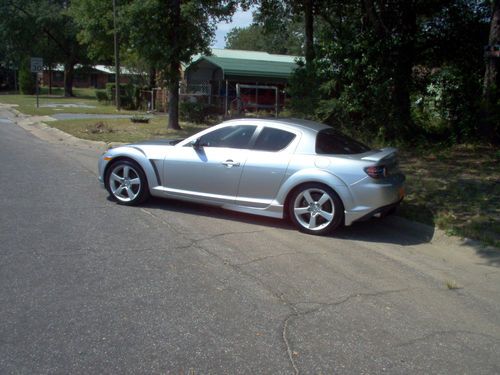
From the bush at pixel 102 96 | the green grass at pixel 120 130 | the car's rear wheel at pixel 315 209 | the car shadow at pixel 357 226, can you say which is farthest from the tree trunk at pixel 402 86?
the bush at pixel 102 96

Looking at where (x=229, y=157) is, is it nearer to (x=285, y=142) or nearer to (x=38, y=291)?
(x=285, y=142)

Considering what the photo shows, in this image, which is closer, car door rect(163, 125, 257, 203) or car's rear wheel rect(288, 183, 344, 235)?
car's rear wheel rect(288, 183, 344, 235)

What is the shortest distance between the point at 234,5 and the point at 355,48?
230 inches

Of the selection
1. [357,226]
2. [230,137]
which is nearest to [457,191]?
[357,226]

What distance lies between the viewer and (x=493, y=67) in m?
12.1

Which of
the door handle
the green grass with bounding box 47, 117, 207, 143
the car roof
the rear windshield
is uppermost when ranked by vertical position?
the car roof

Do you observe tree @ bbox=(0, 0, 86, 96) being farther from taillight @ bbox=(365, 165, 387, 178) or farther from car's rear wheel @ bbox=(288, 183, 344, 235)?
taillight @ bbox=(365, 165, 387, 178)

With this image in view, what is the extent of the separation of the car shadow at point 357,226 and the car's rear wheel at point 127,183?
0.67ft

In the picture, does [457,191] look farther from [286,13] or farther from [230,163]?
[286,13]

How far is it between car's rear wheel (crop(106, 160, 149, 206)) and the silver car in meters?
0.01

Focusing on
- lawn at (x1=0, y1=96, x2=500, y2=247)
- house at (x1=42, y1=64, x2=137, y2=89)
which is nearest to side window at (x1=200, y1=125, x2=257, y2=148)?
lawn at (x1=0, y1=96, x2=500, y2=247)

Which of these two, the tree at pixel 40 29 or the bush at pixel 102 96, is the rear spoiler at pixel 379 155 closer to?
the bush at pixel 102 96

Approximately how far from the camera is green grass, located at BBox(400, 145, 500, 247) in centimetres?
679

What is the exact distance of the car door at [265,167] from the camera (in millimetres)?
6590
